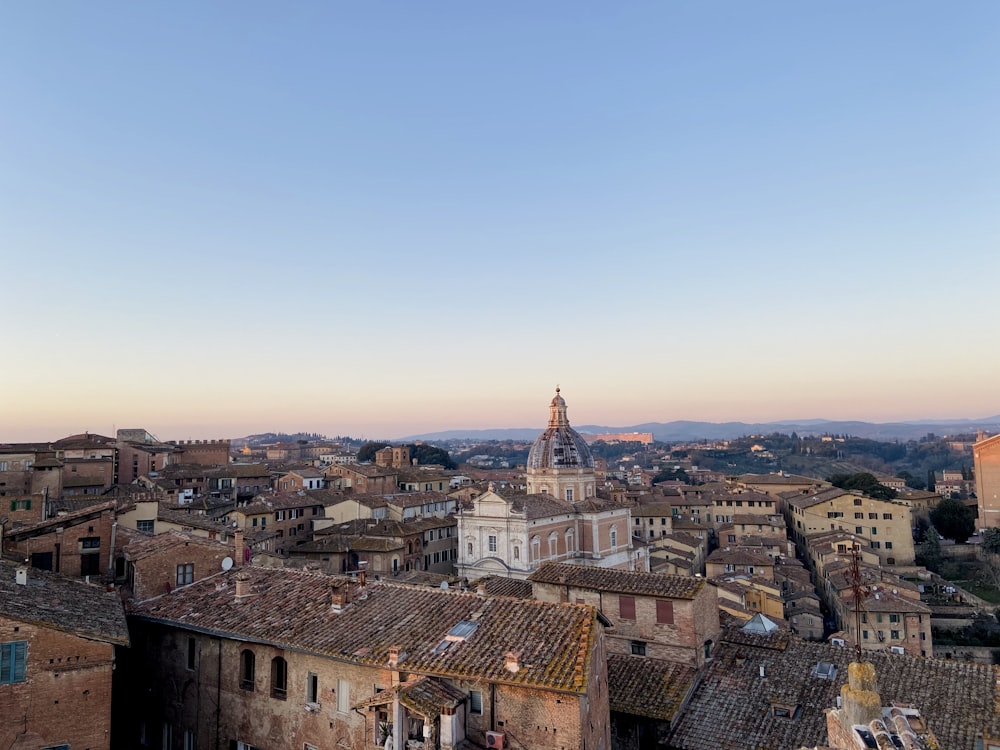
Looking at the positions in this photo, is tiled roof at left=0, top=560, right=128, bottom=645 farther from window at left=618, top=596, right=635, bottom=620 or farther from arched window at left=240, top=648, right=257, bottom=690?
window at left=618, top=596, right=635, bottom=620

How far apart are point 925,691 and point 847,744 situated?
40.8ft

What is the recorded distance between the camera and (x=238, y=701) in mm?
17359

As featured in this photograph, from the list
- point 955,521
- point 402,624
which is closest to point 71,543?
point 402,624

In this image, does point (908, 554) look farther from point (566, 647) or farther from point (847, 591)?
point (566, 647)

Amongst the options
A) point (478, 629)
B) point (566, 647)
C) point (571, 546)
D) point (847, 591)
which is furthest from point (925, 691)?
point (571, 546)

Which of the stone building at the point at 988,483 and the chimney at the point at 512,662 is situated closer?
the chimney at the point at 512,662

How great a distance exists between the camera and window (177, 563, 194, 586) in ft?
70.1

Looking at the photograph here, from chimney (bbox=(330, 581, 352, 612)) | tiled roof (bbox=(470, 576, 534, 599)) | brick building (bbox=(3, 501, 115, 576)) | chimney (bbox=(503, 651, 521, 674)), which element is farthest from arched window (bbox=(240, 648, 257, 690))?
tiled roof (bbox=(470, 576, 534, 599))

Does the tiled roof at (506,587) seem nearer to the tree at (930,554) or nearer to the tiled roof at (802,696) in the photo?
the tiled roof at (802,696)

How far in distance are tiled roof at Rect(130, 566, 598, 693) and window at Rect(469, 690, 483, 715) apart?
51cm

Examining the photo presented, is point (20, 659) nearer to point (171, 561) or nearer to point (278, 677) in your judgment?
point (278, 677)

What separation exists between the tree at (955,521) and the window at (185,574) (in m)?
86.5

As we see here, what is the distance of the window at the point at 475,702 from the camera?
14023 millimetres

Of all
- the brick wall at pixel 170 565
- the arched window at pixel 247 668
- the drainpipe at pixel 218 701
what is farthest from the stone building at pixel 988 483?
the drainpipe at pixel 218 701
